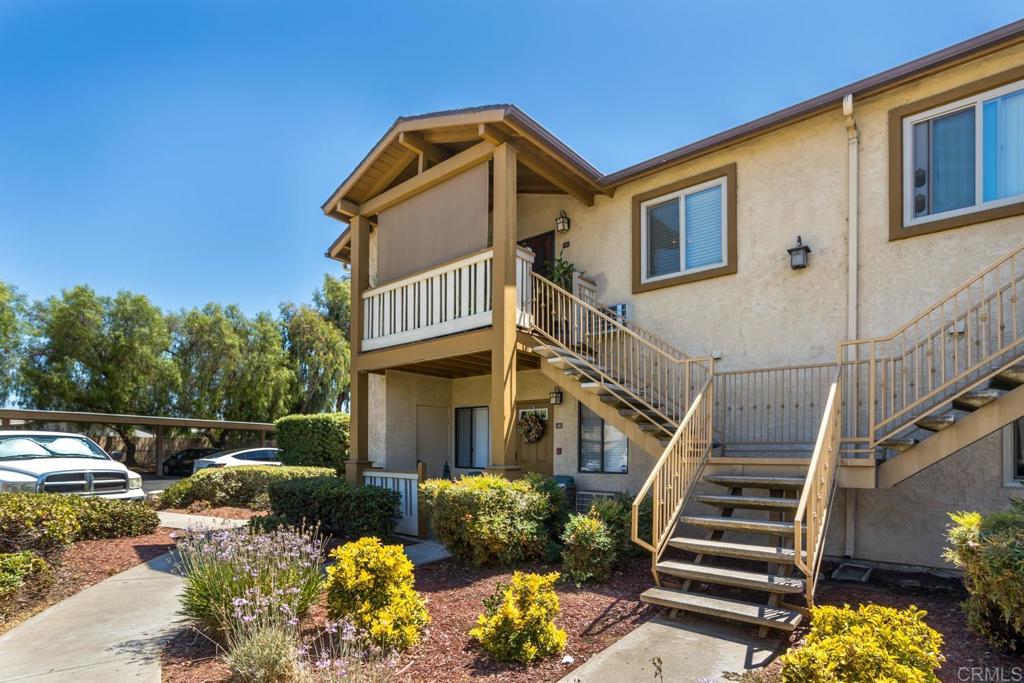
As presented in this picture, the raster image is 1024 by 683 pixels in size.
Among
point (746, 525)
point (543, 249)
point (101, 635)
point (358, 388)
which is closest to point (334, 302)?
point (358, 388)

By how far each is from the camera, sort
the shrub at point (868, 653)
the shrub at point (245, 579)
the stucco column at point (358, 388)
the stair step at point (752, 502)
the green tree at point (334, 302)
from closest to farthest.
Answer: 1. the shrub at point (868, 653)
2. the shrub at point (245, 579)
3. the stair step at point (752, 502)
4. the stucco column at point (358, 388)
5. the green tree at point (334, 302)

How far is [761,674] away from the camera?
4027 millimetres

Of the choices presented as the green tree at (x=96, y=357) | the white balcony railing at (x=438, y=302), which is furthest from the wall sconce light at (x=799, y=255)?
the green tree at (x=96, y=357)

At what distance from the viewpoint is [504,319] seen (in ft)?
29.7

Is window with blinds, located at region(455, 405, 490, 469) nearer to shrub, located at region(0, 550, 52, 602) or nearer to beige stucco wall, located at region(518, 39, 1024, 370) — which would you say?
beige stucco wall, located at region(518, 39, 1024, 370)

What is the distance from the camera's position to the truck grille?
33.3ft

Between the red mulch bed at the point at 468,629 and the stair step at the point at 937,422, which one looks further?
the stair step at the point at 937,422

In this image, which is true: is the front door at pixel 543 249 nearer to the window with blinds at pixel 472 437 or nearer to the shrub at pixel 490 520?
the window with blinds at pixel 472 437

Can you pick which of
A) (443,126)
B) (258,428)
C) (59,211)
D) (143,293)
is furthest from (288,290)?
(443,126)

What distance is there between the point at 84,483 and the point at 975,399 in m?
13.3

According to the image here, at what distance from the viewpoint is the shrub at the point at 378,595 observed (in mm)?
4957

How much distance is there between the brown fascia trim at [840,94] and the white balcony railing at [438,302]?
264 cm

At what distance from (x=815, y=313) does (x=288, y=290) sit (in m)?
28.5

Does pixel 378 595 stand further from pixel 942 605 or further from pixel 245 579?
pixel 942 605
